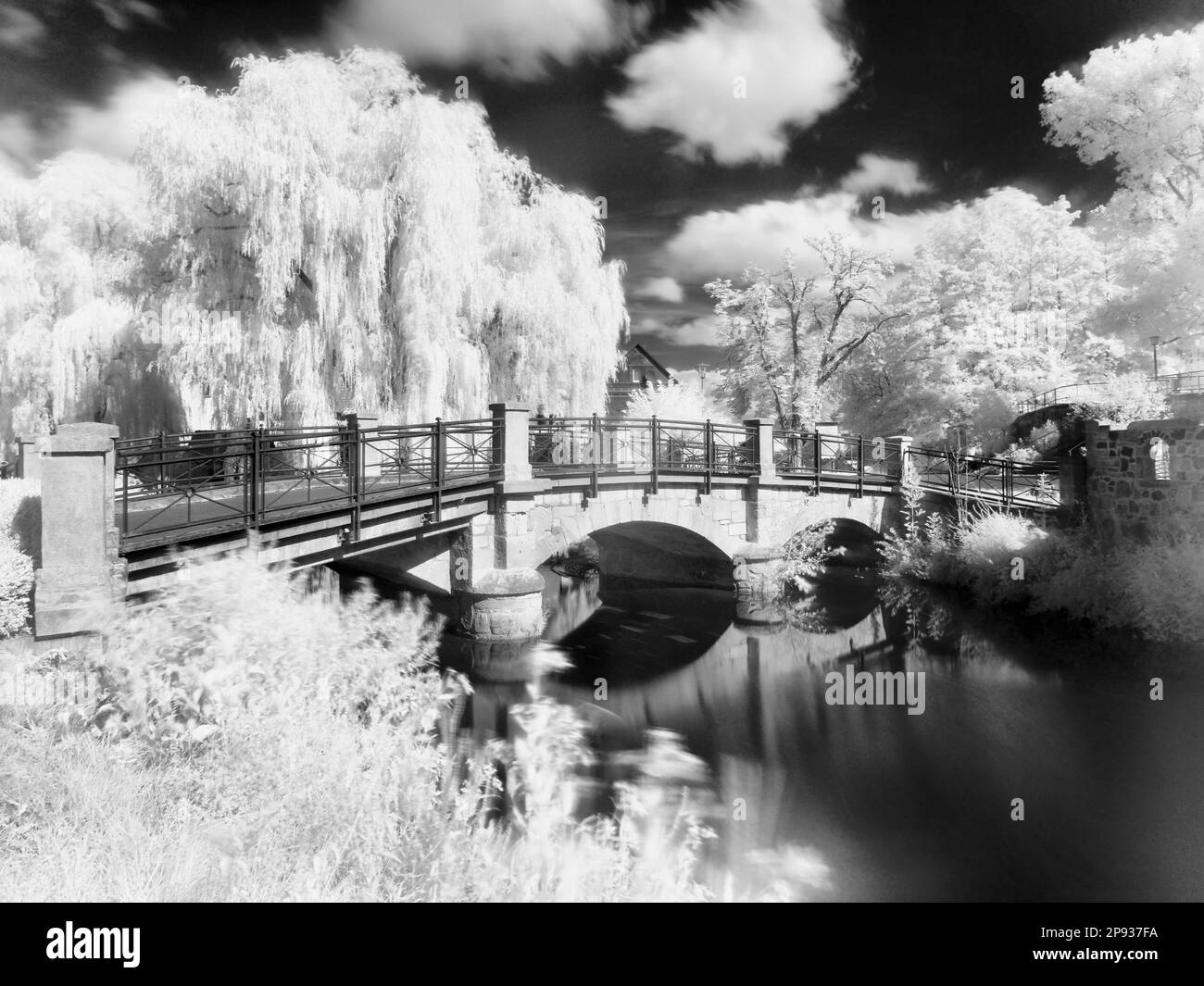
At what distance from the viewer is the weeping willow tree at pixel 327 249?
841cm

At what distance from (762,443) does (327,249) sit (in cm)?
631

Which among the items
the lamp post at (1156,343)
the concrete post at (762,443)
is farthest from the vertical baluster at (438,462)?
the lamp post at (1156,343)

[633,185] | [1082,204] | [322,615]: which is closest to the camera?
[322,615]

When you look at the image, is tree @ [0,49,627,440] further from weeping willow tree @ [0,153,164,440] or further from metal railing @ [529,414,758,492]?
metal railing @ [529,414,758,492]

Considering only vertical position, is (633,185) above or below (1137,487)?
above

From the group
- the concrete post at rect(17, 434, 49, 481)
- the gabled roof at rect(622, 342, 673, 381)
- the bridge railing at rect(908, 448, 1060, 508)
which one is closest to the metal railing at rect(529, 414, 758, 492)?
the bridge railing at rect(908, 448, 1060, 508)

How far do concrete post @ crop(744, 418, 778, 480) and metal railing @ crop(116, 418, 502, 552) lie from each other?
3.98m

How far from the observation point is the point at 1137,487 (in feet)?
29.8

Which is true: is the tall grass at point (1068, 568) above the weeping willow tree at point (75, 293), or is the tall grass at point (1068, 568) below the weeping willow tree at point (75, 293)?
below

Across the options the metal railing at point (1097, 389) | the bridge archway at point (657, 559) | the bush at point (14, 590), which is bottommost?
the bridge archway at point (657, 559)

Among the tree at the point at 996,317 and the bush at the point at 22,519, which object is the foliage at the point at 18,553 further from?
the tree at the point at 996,317
